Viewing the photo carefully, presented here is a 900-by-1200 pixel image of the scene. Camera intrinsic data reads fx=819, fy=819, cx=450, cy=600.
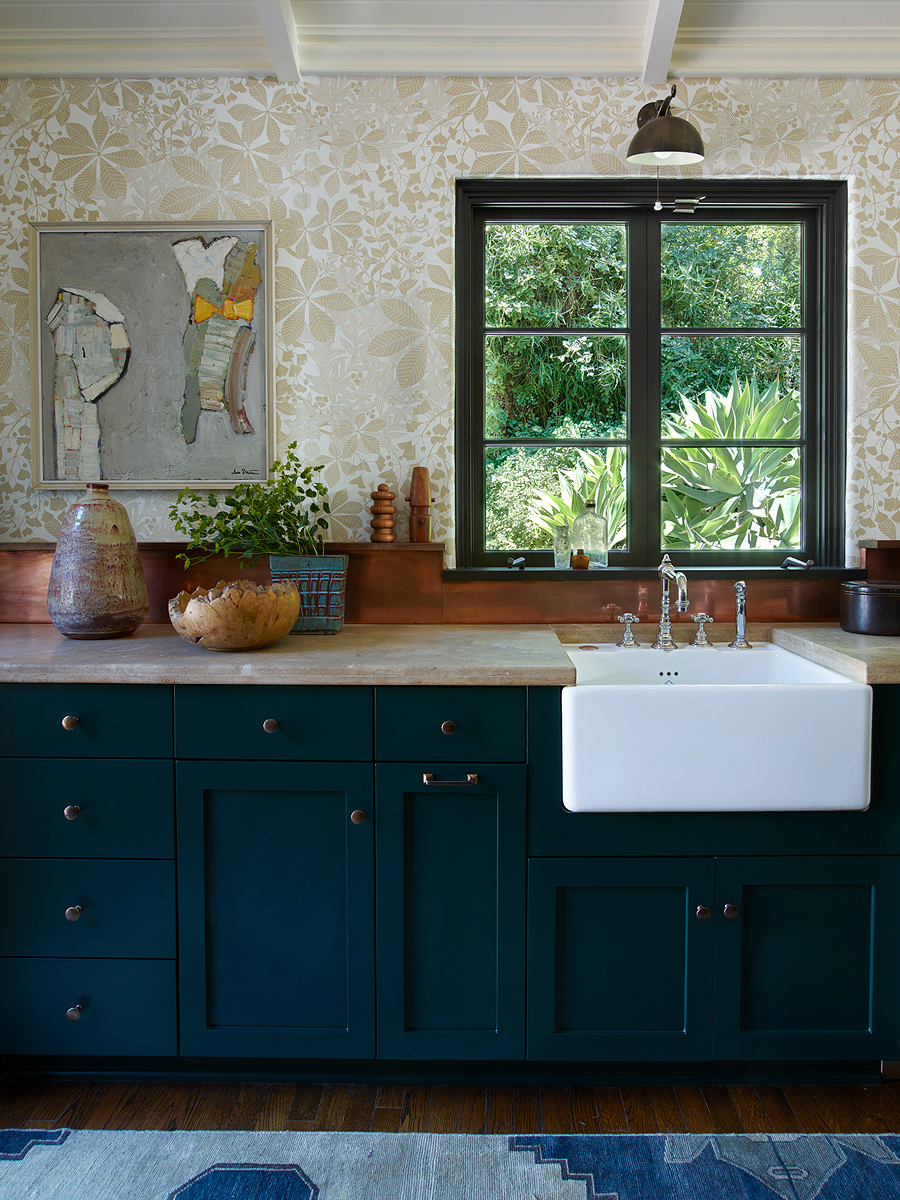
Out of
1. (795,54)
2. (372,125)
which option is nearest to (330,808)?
(372,125)

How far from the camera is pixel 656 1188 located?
1531 millimetres

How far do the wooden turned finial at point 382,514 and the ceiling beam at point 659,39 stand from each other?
137cm

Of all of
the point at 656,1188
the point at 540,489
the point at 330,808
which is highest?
the point at 540,489

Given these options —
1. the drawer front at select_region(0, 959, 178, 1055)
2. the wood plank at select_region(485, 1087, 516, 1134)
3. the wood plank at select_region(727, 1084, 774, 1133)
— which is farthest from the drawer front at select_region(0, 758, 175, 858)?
the wood plank at select_region(727, 1084, 774, 1133)

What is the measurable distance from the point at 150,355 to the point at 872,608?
212 centimetres

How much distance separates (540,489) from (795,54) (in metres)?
1.41

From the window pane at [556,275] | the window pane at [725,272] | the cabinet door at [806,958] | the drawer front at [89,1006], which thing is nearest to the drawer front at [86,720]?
the drawer front at [89,1006]

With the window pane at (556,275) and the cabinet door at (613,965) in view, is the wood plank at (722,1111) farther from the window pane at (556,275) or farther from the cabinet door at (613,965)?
the window pane at (556,275)

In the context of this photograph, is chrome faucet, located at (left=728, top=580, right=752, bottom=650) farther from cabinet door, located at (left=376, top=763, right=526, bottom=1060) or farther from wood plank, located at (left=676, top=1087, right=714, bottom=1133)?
wood plank, located at (left=676, top=1087, right=714, bottom=1133)

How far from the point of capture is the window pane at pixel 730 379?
8.22 ft

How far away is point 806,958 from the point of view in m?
1.76

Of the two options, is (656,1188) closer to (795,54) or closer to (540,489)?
(540,489)

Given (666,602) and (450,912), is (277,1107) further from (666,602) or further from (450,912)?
(666,602)

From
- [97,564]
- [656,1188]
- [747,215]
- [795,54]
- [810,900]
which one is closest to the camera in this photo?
[656,1188]
